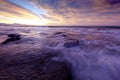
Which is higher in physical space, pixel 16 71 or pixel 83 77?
pixel 16 71

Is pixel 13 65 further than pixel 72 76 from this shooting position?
Yes

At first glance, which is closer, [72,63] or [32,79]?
[32,79]

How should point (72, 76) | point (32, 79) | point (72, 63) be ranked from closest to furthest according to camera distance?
point (32, 79)
point (72, 76)
point (72, 63)

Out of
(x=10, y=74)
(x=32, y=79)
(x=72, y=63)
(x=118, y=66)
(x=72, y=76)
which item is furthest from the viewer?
(x=72, y=63)

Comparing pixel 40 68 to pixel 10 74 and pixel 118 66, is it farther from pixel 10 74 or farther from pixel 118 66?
pixel 118 66

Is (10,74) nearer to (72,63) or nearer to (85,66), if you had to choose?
(72,63)

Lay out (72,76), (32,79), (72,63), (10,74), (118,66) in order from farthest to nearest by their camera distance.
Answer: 1. (72,63)
2. (118,66)
3. (72,76)
4. (10,74)
5. (32,79)

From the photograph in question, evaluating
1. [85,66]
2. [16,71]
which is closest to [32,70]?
[16,71]

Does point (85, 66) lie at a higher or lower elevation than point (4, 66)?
lower

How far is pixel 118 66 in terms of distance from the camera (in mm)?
4027

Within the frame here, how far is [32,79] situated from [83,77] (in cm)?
176

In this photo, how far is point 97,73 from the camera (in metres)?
3.52

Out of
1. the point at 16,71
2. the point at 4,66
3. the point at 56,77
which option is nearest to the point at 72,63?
the point at 56,77

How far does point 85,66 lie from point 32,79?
7.84 feet
